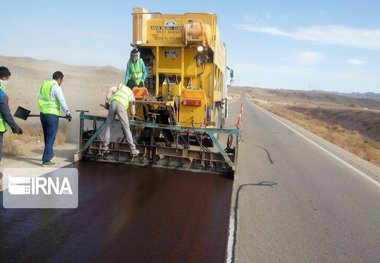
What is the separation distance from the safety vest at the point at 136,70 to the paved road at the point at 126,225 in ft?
10.2

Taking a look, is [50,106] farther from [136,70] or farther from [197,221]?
[197,221]

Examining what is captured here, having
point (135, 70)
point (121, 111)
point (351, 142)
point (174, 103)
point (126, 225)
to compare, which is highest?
point (135, 70)

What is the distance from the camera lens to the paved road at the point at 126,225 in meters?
4.49

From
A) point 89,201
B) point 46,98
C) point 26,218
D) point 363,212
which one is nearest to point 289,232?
point 363,212

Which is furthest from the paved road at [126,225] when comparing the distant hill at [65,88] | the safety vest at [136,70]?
the distant hill at [65,88]

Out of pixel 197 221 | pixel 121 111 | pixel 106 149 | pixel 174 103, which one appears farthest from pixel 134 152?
pixel 197 221

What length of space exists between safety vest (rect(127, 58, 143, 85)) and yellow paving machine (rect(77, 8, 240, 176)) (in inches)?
10.7

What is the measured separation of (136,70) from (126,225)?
531 cm

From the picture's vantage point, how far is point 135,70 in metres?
9.98

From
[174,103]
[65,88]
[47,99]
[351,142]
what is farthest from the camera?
[65,88]

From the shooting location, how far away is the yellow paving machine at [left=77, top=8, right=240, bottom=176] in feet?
29.5

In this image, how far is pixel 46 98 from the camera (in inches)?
333

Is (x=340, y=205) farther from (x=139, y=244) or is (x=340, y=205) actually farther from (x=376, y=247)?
(x=139, y=244)

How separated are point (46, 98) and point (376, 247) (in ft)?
21.1
